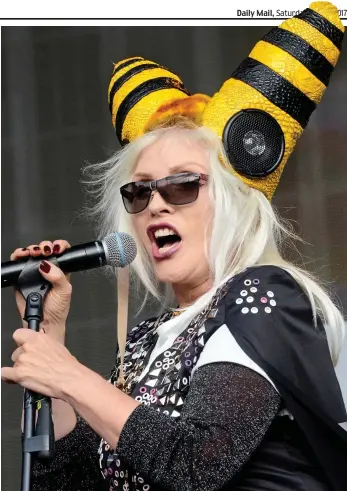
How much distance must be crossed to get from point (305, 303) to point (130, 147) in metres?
0.55

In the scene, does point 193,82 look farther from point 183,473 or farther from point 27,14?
point 183,473

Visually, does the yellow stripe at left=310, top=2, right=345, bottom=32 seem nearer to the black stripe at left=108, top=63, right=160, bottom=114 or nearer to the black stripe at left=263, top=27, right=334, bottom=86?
the black stripe at left=263, top=27, right=334, bottom=86

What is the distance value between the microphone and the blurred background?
1058 mm

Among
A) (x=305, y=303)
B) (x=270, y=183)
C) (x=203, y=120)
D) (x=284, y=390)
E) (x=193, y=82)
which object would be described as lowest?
(x=284, y=390)

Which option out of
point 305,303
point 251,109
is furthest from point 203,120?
point 305,303

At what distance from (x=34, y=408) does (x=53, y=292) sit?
254mm

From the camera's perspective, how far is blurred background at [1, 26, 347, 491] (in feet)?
9.05

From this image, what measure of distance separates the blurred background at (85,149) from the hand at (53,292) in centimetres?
90

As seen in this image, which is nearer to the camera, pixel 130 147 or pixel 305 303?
pixel 305 303

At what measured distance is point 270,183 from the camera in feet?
6.46

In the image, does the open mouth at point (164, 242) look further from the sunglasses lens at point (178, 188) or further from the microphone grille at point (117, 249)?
the microphone grille at point (117, 249)

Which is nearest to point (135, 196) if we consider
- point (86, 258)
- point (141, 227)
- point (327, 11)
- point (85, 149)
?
point (141, 227)

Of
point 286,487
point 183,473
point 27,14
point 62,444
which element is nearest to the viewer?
point 183,473

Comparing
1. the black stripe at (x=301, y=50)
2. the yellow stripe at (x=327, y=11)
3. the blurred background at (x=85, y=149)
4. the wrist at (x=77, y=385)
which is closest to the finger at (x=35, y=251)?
the wrist at (x=77, y=385)
